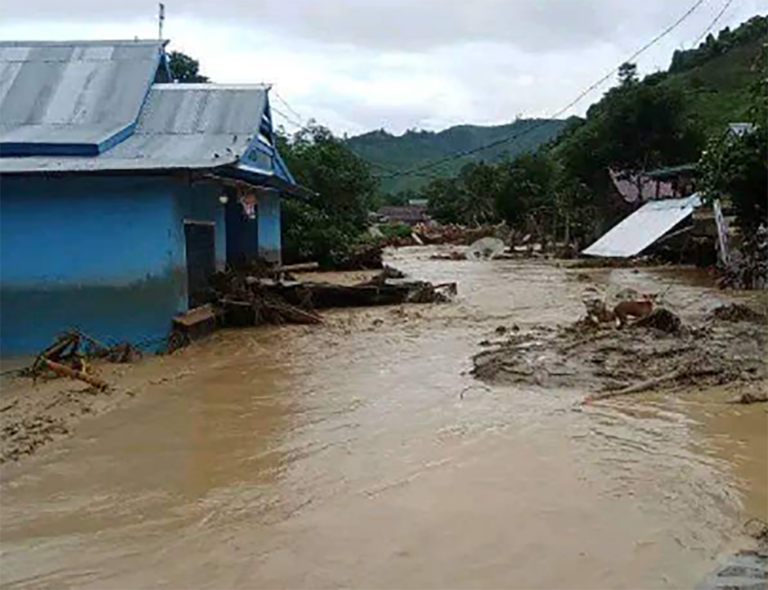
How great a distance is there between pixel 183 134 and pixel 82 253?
297 centimetres

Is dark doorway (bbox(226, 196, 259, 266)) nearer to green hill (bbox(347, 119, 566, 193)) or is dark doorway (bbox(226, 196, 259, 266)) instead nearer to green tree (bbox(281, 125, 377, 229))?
green tree (bbox(281, 125, 377, 229))

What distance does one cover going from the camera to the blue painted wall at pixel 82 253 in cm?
1325

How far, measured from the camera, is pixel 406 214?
81.8 m

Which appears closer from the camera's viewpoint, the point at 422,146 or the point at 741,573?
the point at 741,573

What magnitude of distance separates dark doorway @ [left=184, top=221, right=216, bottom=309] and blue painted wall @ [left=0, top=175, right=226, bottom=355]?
2.27 m

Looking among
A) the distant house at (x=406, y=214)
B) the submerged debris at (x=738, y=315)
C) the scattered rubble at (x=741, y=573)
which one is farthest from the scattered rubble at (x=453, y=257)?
the scattered rubble at (x=741, y=573)

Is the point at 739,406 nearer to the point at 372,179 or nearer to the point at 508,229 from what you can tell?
the point at 372,179

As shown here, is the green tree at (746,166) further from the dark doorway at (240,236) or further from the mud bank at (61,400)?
the mud bank at (61,400)

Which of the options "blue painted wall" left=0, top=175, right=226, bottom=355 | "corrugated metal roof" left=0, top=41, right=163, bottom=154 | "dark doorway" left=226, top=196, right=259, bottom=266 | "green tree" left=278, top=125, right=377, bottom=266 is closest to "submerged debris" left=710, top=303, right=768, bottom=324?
"blue painted wall" left=0, top=175, right=226, bottom=355

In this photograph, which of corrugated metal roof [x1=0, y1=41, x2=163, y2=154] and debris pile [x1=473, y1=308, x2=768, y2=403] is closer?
debris pile [x1=473, y1=308, x2=768, y2=403]

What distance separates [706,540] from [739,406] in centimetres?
393

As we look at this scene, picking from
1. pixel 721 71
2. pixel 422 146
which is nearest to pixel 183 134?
pixel 721 71

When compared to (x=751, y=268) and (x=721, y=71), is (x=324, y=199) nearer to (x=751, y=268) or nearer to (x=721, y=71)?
(x=751, y=268)

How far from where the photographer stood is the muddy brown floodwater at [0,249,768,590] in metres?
5.23
